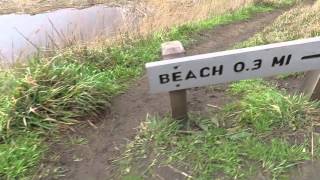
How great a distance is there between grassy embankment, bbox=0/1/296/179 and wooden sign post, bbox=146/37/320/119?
39.8 inches

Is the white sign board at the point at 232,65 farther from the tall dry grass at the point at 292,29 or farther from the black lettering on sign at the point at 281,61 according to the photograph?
the tall dry grass at the point at 292,29

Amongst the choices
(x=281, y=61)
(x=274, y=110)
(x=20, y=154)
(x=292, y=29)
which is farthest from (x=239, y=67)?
(x=292, y=29)

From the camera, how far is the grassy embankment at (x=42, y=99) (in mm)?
3412

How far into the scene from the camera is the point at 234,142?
3.49 metres

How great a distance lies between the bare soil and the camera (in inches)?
132

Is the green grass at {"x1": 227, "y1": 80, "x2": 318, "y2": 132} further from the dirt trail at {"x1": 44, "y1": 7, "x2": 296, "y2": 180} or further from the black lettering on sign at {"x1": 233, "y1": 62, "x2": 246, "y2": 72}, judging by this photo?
the black lettering on sign at {"x1": 233, "y1": 62, "x2": 246, "y2": 72}

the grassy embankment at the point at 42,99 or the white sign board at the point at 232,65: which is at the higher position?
the white sign board at the point at 232,65

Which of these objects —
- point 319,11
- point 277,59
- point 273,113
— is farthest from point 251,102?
point 319,11

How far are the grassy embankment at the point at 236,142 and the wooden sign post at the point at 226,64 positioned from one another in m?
0.40

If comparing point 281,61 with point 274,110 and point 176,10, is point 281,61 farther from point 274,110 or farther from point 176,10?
point 176,10

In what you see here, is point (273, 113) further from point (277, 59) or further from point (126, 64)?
point (126, 64)

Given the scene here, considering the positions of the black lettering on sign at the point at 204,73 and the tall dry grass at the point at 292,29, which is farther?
the tall dry grass at the point at 292,29

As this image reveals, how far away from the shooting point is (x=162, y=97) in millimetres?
4406

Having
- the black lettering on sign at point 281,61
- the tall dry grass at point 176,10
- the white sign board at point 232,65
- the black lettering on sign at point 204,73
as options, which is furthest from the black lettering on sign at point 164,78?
the tall dry grass at point 176,10
